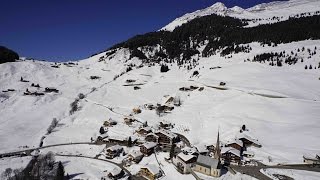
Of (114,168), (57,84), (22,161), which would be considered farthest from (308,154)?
(57,84)

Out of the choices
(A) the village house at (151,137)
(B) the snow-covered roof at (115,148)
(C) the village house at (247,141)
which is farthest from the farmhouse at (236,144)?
(B) the snow-covered roof at (115,148)

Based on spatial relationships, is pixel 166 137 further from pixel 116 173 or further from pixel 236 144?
pixel 116 173

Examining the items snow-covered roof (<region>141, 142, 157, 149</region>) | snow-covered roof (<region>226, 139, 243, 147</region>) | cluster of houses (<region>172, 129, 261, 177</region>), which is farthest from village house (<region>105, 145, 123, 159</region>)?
snow-covered roof (<region>226, 139, 243, 147</region>)

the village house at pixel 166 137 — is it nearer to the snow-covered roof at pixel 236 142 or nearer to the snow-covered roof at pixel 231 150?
the snow-covered roof at pixel 236 142

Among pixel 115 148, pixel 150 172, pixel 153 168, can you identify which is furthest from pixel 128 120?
pixel 150 172

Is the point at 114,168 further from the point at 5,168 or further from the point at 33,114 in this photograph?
the point at 33,114

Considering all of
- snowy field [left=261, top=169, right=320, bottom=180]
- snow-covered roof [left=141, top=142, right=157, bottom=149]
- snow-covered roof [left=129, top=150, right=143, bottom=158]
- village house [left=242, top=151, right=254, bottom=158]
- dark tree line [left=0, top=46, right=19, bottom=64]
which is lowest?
snowy field [left=261, top=169, right=320, bottom=180]

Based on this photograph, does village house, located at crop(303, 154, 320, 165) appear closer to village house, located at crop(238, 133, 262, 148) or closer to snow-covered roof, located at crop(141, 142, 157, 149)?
village house, located at crop(238, 133, 262, 148)
